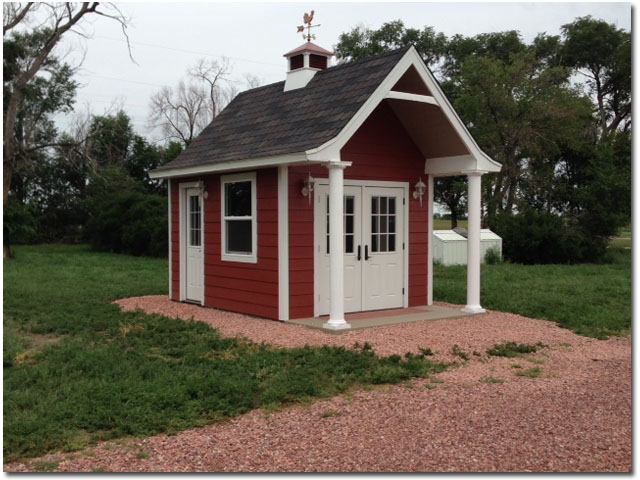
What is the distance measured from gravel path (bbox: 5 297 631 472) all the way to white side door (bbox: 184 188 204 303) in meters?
5.76

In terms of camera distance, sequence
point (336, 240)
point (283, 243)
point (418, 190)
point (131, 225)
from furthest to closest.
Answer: point (131, 225) < point (418, 190) < point (283, 243) < point (336, 240)

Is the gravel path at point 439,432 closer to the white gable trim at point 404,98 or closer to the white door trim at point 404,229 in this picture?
the white door trim at point 404,229

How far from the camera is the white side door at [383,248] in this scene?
10.4m

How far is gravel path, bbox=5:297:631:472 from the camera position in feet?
14.0

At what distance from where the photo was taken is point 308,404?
5.61 m

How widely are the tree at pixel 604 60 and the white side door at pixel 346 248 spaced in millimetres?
25273

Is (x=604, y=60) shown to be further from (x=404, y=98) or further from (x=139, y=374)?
(x=139, y=374)

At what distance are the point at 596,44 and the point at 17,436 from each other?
114 feet

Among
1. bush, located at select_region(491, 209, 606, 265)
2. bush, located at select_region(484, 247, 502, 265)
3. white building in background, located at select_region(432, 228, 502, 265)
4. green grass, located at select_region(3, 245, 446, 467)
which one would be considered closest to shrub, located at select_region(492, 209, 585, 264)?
bush, located at select_region(491, 209, 606, 265)

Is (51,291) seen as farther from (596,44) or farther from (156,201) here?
(596,44)

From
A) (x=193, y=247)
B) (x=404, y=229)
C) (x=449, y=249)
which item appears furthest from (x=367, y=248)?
(x=449, y=249)

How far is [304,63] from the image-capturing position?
11.4m

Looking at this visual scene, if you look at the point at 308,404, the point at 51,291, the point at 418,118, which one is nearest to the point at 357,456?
the point at 308,404

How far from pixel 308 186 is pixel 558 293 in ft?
20.8
